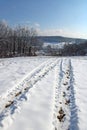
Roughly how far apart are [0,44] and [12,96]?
2080 inches

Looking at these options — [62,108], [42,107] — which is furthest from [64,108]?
[42,107]

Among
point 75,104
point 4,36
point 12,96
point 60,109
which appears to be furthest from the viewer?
point 4,36

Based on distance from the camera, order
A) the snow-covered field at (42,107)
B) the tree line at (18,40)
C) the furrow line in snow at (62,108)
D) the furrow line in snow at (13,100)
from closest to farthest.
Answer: the snow-covered field at (42,107) < the furrow line in snow at (62,108) < the furrow line in snow at (13,100) < the tree line at (18,40)

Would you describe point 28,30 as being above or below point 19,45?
above

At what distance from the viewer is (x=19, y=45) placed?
7206cm

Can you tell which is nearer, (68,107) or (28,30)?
(68,107)

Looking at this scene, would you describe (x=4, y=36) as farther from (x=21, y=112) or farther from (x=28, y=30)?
(x=21, y=112)

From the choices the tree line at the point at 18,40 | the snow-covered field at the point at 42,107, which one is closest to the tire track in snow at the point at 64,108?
the snow-covered field at the point at 42,107

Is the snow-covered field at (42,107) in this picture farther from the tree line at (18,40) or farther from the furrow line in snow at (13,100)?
the tree line at (18,40)

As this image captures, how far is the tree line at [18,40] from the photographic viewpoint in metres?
65.4

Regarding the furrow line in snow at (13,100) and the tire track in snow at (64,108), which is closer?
the tire track in snow at (64,108)

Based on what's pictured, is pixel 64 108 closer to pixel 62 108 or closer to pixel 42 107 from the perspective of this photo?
pixel 62 108

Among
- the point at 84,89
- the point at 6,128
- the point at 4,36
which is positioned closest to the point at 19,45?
the point at 4,36

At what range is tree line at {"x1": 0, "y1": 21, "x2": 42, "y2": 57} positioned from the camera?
2574 inches
